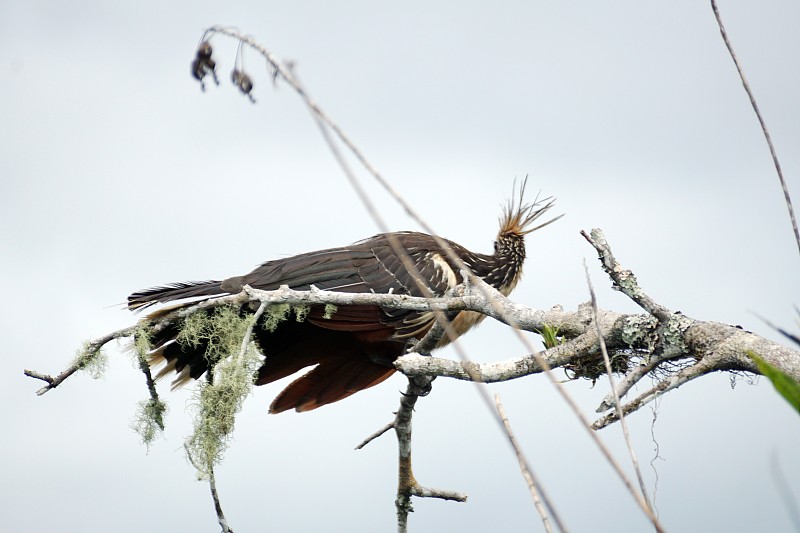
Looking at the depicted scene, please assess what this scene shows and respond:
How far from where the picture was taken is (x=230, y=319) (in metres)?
4.31

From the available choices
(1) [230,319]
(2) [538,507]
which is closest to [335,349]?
(1) [230,319]

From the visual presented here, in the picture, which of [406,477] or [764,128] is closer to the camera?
[764,128]

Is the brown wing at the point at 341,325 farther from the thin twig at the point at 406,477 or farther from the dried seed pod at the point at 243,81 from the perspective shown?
the dried seed pod at the point at 243,81

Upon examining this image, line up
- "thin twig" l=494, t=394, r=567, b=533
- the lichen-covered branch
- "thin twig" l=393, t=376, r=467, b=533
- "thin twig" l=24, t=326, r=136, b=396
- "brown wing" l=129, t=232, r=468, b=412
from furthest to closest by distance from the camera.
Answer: "brown wing" l=129, t=232, r=468, b=412
"thin twig" l=393, t=376, r=467, b=533
"thin twig" l=24, t=326, r=136, b=396
the lichen-covered branch
"thin twig" l=494, t=394, r=567, b=533

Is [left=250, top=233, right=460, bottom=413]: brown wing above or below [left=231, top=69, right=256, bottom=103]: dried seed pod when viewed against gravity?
above

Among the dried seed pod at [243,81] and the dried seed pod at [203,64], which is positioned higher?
the dried seed pod at [203,64]

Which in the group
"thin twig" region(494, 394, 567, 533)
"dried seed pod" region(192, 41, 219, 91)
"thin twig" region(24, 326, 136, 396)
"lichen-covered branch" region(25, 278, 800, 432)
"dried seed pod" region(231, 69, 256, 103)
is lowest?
"thin twig" region(494, 394, 567, 533)

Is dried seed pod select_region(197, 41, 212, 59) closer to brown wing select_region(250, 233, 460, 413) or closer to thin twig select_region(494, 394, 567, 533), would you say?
thin twig select_region(494, 394, 567, 533)

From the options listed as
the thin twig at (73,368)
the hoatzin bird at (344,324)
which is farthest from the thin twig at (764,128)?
the hoatzin bird at (344,324)

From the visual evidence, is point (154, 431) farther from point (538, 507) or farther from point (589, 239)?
point (538, 507)

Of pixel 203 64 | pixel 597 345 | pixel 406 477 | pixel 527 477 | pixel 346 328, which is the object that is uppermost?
pixel 346 328

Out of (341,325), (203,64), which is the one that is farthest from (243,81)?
(341,325)

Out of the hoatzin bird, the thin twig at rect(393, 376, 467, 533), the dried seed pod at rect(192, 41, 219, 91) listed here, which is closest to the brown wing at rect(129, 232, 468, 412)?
the hoatzin bird

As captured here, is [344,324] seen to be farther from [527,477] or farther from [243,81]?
[527,477]
